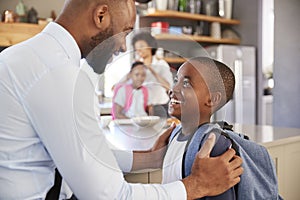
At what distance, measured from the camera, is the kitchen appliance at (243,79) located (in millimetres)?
4766

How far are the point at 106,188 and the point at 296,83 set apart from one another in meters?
2.99

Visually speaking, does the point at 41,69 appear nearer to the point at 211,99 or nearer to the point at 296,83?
the point at 211,99

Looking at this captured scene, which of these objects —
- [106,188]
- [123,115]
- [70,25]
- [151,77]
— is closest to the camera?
[106,188]

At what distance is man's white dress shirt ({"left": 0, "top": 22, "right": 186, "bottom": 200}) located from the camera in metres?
0.84

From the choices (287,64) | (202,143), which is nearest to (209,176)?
(202,143)

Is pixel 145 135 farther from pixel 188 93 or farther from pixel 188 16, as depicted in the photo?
pixel 188 16

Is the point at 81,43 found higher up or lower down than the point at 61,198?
higher up

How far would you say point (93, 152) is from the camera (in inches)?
33.7

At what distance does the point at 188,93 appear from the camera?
1061 mm

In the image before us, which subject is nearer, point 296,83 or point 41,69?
point 41,69

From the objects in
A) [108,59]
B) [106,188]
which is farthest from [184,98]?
[106,188]

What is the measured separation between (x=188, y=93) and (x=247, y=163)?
0.25 metres

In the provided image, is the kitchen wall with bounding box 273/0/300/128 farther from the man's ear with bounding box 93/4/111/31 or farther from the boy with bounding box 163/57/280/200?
the man's ear with bounding box 93/4/111/31

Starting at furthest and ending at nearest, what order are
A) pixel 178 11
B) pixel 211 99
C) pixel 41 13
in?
pixel 178 11 < pixel 41 13 < pixel 211 99
